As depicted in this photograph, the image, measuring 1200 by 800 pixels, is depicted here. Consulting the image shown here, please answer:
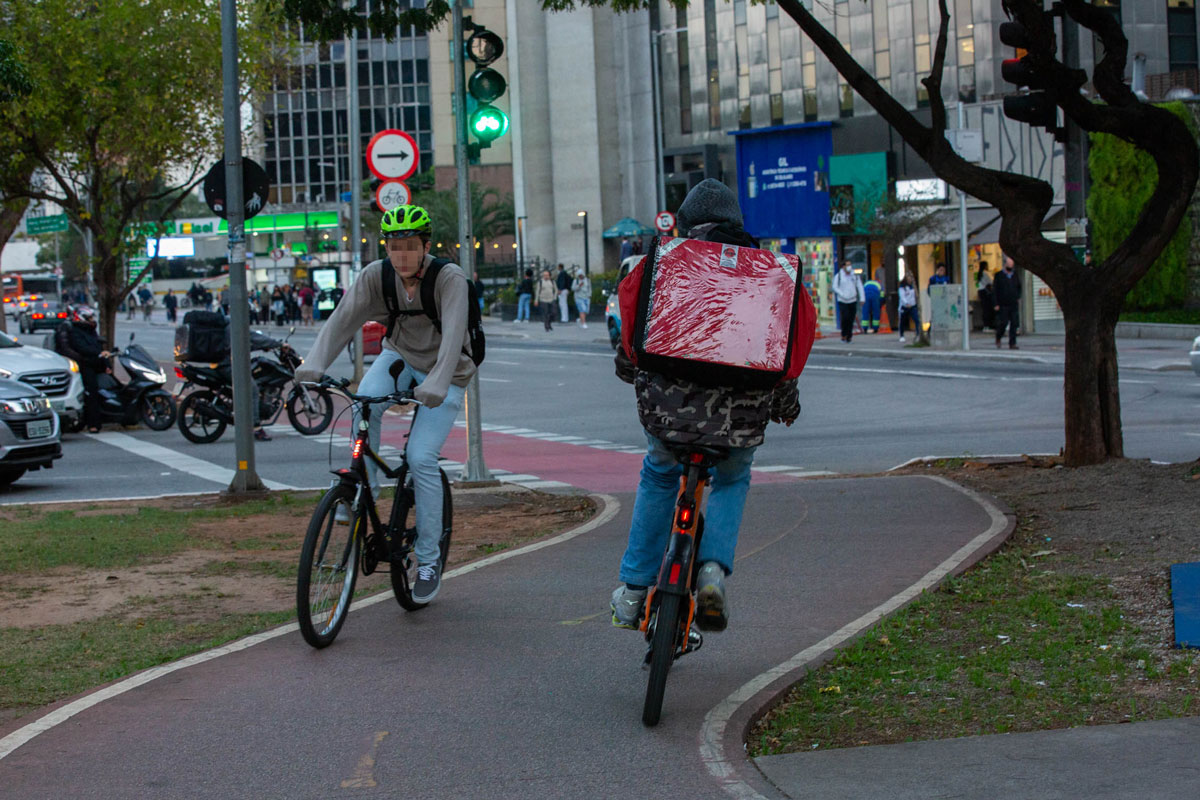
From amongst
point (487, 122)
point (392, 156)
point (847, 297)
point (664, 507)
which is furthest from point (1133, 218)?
point (664, 507)

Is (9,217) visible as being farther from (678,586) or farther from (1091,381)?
(678,586)

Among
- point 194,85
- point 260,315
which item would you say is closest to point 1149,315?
point 194,85

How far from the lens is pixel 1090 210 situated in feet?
112

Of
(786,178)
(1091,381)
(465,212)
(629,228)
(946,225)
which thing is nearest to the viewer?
(1091,381)

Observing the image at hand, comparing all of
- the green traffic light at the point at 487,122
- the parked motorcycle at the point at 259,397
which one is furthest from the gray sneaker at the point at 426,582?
the parked motorcycle at the point at 259,397

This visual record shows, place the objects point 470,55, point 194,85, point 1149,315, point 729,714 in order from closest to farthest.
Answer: point 729,714
point 470,55
point 194,85
point 1149,315

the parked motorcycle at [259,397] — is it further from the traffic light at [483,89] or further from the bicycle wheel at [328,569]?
the bicycle wheel at [328,569]

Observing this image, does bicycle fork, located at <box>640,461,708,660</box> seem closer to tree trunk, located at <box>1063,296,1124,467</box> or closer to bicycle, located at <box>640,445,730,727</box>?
bicycle, located at <box>640,445,730,727</box>

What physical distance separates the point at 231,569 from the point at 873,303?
32926 mm

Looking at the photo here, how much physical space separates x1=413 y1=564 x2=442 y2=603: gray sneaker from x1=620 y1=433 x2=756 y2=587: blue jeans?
172cm

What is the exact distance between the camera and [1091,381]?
10.5m

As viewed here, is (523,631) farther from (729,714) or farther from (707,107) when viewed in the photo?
(707,107)

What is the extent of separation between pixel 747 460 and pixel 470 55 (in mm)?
7448

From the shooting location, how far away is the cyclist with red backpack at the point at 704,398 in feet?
16.8
